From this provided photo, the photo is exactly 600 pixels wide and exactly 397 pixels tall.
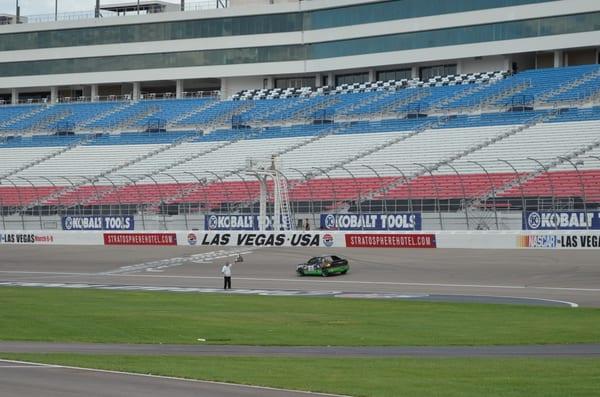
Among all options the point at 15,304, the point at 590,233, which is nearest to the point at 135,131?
the point at 590,233

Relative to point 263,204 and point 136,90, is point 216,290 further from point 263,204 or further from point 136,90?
point 136,90

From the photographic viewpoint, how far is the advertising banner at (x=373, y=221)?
191 ft

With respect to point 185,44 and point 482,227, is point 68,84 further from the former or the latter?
point 482,227

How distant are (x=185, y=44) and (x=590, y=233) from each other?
157ft

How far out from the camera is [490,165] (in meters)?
63.7

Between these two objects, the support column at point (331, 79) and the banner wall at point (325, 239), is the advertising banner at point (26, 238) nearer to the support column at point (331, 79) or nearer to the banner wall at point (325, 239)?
the banner wall at point (325, 239)

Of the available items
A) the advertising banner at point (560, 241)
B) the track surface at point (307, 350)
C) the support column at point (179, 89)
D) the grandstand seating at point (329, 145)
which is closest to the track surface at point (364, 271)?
the advertising banner at point (560, 241)

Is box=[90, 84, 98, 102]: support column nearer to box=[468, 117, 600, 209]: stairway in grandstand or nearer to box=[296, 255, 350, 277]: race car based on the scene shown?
box=[468, 117, 600, 209]: stairway in grandstand

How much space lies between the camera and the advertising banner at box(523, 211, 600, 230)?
52.9 m

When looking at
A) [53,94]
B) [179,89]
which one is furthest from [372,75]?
[53,94]

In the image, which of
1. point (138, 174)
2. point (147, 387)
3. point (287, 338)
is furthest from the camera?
point (138, 174)

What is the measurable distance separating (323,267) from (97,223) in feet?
80.6

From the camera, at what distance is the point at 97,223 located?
68625mm

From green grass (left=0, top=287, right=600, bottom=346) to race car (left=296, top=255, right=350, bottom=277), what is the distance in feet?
30.3
